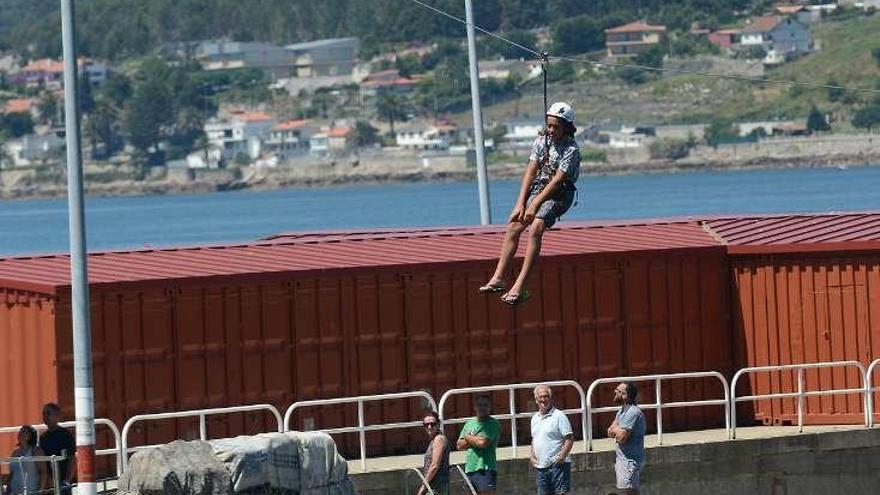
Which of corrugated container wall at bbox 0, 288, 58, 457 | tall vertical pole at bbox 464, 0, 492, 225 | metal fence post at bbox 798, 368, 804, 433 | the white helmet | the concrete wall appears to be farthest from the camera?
tall vertical pole at bbox 464, 0, 492, 225

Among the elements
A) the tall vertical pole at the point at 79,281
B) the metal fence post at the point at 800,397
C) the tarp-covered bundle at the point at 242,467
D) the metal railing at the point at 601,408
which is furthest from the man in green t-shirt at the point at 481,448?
the metal fence post at the point at 800,397

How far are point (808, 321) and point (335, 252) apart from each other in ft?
20.4

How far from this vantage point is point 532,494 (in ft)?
84.2

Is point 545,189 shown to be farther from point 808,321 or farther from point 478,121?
point 478,121

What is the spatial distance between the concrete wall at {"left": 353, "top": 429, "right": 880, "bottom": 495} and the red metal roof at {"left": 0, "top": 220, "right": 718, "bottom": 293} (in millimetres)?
3442

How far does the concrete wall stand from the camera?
26.1 meters

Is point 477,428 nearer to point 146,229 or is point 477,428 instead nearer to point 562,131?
point 562,131

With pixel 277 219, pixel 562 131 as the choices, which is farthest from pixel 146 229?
pixel 562 131

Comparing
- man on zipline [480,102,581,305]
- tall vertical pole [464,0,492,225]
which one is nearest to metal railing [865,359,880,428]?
man on zipline [480,102,581,305]

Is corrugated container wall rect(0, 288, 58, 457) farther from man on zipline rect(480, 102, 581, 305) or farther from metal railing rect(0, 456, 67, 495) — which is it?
man on zipline rect(480, 102, 581, 305)

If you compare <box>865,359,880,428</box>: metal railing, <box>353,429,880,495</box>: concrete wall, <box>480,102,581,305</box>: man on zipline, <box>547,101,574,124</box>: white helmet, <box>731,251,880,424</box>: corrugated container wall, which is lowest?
<box>353,429,880,495</box>: concrete wall

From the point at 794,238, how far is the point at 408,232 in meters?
5.64

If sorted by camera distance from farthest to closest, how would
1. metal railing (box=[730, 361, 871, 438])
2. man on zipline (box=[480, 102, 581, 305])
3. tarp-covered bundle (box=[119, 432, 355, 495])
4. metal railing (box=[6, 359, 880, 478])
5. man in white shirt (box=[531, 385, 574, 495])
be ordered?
metal railing (box=[730, 361, 871, 438]) < metal railing (box=[6, 359, 880, 478]) < man in white shirt (box=[531, 385, 574, 495]) < tarp-covered bundle (box=[119, 432, 355, 495]) < man on zipline (box=[480, 102, 581, 305])

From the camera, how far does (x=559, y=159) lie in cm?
1795
